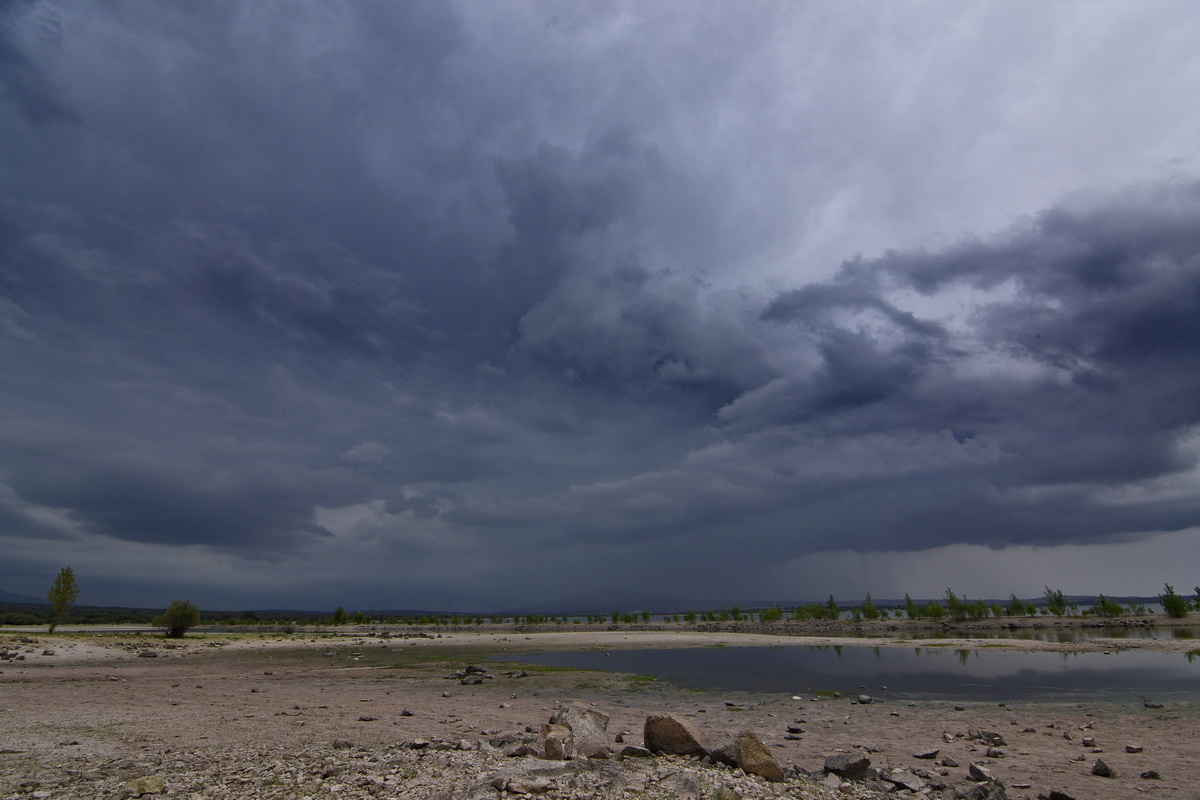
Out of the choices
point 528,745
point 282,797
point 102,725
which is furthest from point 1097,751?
point 102,725

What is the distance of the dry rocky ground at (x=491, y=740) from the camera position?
11.3m

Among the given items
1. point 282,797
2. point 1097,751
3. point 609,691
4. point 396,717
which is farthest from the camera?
point 609,691

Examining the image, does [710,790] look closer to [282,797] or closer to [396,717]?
[282,797]

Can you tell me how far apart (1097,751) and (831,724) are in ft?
25.1

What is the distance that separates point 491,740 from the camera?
15742 millimetres

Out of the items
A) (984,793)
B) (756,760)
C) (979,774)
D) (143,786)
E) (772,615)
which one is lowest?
(772,615)

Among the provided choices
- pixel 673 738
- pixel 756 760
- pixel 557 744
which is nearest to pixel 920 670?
pixel 673 738

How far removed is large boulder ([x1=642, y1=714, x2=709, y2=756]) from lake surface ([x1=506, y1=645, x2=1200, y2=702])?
66.9ft

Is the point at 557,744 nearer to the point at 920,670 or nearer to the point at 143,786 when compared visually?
the point at 143,786

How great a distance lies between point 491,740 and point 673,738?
16.6 ft

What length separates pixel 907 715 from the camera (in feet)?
77.6

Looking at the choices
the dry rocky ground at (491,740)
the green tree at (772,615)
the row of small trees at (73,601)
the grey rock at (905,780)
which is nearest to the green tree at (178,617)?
the row of small trees at (73,601)

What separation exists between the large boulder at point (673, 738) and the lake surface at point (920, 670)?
20377mm

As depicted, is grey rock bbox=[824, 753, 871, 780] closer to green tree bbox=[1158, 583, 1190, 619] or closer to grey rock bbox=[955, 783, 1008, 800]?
grey rock bbox=[955, 783, 1008, 800]
